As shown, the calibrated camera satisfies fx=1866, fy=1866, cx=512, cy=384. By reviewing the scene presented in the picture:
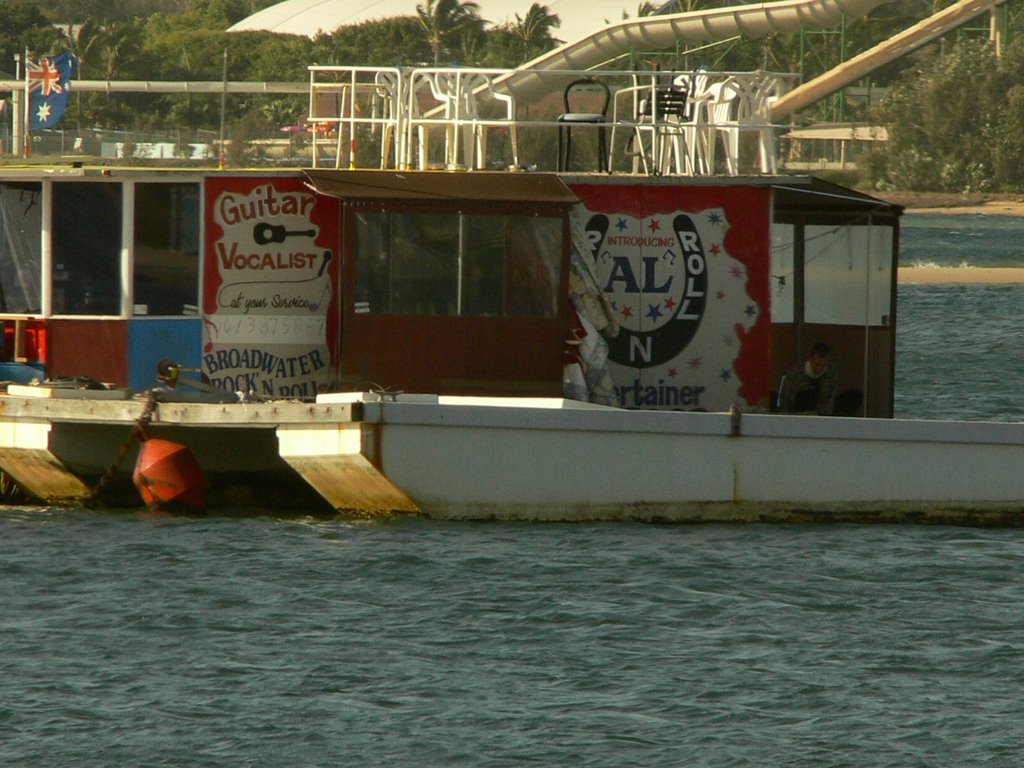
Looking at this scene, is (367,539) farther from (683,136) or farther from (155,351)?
(683,136)

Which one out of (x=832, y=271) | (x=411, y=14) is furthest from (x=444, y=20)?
(x=832, y=271)

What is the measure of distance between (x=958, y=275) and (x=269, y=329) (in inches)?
1792

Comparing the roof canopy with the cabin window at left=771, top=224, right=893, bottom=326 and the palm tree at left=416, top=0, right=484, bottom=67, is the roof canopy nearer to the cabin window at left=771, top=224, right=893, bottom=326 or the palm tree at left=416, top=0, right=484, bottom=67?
the palm tree at left=416, top=0, right=484, bottom=67

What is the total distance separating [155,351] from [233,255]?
1.01 meters

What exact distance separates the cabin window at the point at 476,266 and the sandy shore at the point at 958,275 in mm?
42039

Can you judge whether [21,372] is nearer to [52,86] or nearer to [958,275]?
[52,86]

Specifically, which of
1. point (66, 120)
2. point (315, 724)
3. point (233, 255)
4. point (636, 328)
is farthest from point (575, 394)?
point (66, 120)

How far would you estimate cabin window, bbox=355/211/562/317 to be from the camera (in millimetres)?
14930

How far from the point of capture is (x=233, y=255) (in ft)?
50.0

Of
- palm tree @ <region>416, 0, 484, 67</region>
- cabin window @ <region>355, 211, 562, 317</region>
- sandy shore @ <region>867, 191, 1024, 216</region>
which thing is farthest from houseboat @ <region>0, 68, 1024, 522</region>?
palm tree @ <region>416, 0, 484, 67</region>

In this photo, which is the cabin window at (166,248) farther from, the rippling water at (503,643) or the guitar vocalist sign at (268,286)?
the rippling water at (503,643)

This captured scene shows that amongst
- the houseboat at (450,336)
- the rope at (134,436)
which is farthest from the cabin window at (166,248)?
the rope at (134,436)

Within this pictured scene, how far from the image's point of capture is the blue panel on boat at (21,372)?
15.2 metres

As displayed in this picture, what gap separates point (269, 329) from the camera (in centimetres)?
1534
